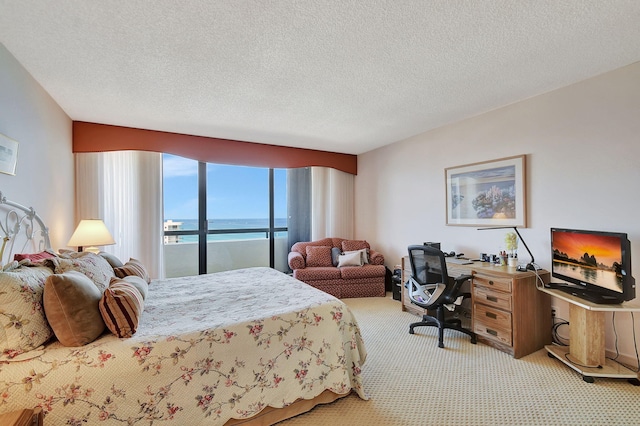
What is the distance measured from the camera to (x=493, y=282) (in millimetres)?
2791

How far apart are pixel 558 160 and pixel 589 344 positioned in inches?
66.3

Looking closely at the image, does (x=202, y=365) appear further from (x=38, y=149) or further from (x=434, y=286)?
(x=38, y=149)

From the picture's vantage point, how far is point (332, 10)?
1675 mm

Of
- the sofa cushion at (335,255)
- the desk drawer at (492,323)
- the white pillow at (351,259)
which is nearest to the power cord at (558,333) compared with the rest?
the desk drawer at (492,323)

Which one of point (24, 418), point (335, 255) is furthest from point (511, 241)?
point (24, 418)

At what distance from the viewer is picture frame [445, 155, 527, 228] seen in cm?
312

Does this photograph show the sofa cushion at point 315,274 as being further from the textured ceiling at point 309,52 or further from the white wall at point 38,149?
the white wall at point 38,149

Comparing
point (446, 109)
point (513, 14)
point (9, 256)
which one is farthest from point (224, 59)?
point (446, 109)

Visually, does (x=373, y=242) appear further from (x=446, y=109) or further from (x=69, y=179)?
(x=69, y=179)

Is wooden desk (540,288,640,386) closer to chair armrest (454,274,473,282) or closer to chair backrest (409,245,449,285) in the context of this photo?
chair armrest (454,274,473,282)

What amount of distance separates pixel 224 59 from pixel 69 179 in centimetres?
279

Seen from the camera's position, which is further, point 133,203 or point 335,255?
point 335,255

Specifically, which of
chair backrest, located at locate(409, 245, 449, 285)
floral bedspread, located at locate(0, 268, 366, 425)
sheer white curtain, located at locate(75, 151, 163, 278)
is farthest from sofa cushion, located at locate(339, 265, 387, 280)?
sheer white curtain, located at locate(75, 151, 163, 278)

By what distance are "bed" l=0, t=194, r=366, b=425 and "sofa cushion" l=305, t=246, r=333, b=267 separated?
2.44m
